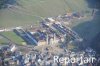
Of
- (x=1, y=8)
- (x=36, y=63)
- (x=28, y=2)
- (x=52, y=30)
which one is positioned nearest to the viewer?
(x=36, y=63)

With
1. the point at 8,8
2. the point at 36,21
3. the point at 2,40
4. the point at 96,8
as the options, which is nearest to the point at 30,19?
the point at 36,21

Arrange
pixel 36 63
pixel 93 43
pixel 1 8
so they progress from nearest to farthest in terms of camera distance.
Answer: pixel 36 63 < pixel 93 43 < pixel 1 8

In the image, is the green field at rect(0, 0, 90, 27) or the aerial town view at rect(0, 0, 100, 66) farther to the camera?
the green field at rect(0, 0, 90, 27)

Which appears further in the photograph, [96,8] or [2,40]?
[96,8]

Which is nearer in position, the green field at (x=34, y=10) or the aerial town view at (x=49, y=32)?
the aerial town view at (x=49, y=32)

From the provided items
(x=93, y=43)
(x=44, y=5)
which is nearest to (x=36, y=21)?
(x=44, y=5)

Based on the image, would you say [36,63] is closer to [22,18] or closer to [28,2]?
[22,18]
